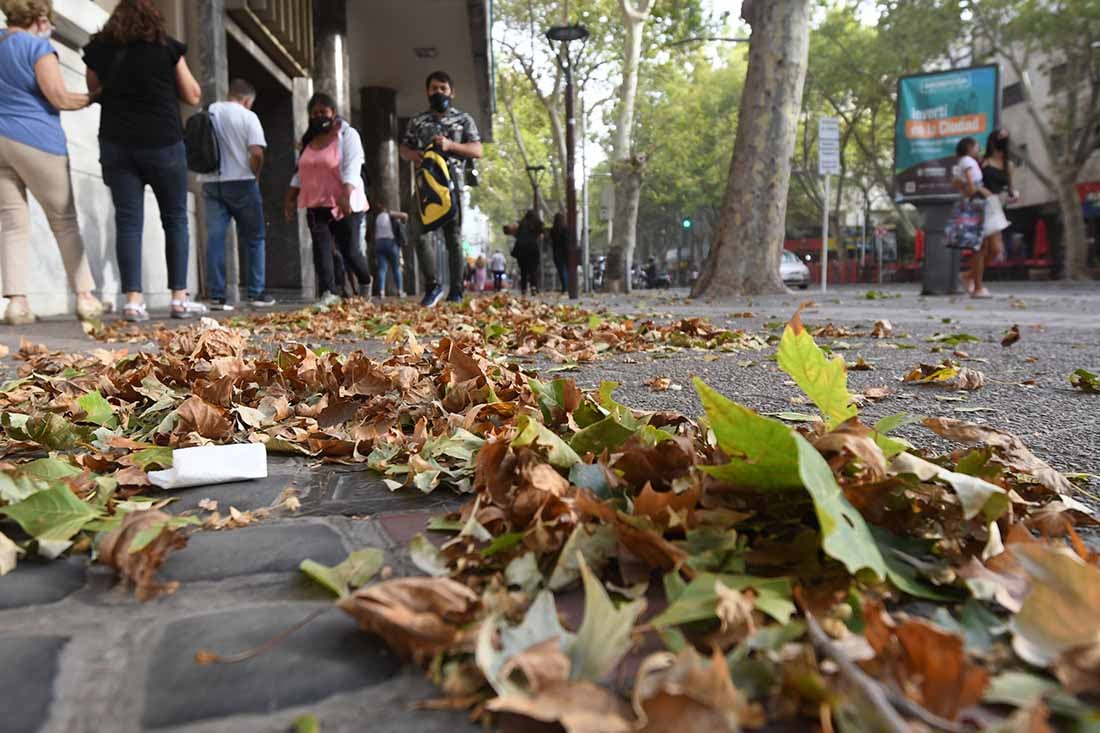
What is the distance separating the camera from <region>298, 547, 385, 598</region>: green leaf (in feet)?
4.05

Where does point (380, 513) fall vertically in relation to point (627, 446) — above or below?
below

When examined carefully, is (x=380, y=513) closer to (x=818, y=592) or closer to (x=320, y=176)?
(x=818, y=592)

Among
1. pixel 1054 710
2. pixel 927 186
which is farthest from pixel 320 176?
pixel 927 186

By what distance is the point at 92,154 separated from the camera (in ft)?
28.0

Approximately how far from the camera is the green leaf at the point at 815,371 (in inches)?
56.2

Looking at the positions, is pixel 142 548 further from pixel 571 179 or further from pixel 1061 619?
pixel 571 179

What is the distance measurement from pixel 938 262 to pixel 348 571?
44.3 feet

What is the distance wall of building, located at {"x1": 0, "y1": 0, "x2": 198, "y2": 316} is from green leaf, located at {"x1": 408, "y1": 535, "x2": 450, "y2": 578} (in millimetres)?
7167

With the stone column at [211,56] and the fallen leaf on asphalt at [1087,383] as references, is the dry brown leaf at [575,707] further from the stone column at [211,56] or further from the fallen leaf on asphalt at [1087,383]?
the stone column at [211,56]

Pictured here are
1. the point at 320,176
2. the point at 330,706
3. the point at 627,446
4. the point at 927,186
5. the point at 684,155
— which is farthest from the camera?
the point at 684,155

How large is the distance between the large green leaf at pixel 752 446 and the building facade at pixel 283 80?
7.52m

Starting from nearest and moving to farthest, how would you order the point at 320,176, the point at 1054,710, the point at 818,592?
the point at 1054,710 → the point at 818,592 → the point at 320,176

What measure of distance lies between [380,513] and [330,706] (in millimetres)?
720

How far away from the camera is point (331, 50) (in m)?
13.5
